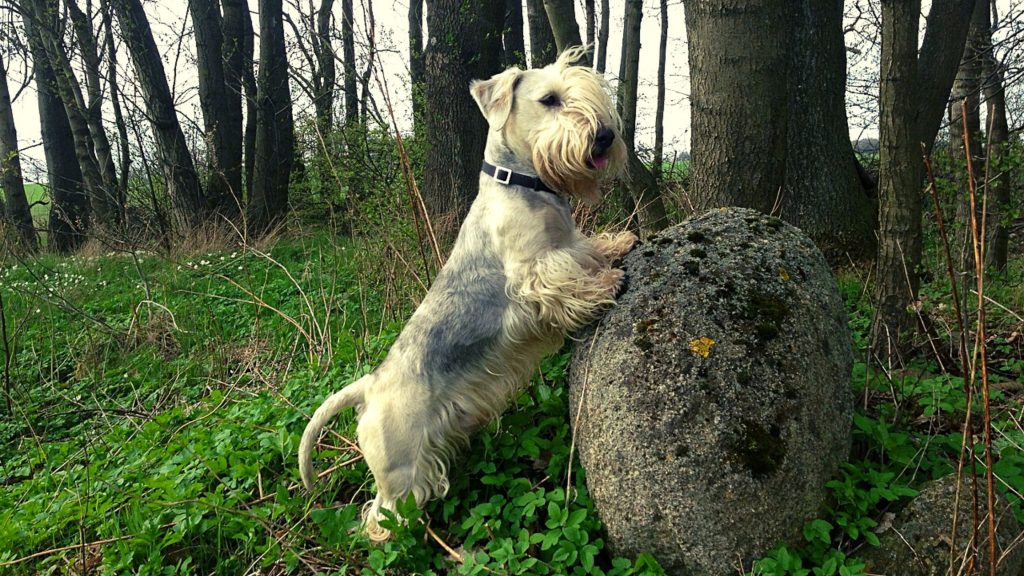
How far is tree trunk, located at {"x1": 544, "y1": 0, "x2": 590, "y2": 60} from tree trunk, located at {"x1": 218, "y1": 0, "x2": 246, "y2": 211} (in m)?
8.30

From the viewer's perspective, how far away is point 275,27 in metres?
14.2

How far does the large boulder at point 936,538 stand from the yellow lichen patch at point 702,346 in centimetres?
106

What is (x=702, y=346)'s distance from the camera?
9.75 ft

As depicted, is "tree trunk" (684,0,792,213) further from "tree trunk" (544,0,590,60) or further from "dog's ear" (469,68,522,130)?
"tree trunk" (544,0,590,60)

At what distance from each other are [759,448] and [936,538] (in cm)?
80

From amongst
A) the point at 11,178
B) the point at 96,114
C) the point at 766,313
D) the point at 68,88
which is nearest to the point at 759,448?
the point at 766,313

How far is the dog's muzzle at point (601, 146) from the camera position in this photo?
3.46 metres

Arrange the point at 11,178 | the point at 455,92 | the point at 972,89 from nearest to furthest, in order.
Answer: the point at 972,89 → the point at 455,92 → the point at 11,178

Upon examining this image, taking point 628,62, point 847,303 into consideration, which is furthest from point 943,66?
point 628,62

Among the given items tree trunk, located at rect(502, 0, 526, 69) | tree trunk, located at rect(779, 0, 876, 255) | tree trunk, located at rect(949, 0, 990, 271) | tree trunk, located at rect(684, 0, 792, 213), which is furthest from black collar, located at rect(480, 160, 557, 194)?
tree trunk, located at rect(502, 0, 526, 69)

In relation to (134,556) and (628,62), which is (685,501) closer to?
(134,556)

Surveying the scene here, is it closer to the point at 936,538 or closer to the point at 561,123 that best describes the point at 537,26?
the point at 561,123

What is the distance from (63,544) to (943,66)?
821cm

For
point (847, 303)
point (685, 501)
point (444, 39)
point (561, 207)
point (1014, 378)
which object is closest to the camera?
point (685, 501)
